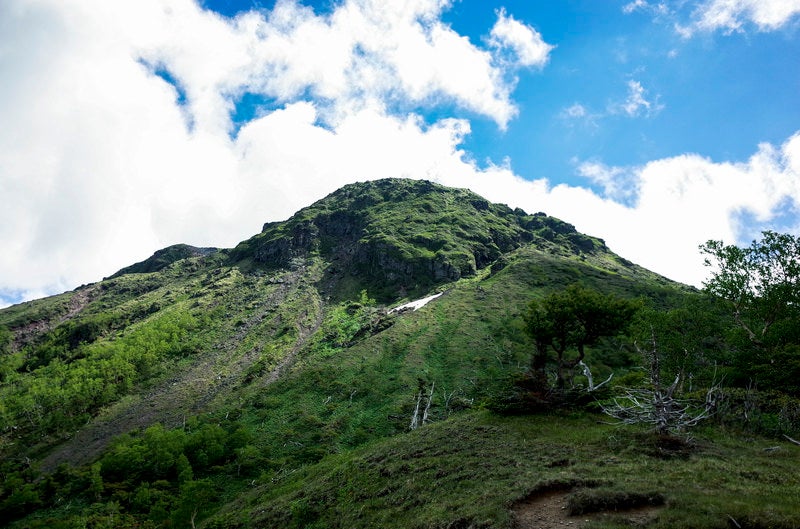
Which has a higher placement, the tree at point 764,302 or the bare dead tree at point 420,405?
the tree at point 764,302

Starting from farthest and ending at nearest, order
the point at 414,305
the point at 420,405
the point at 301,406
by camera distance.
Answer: the point at 414,305, the point at 301,406, the point at 420,405

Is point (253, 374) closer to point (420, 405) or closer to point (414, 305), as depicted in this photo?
point (420, 405)

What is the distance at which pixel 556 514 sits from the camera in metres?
15.9

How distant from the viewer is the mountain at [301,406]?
87.8ft

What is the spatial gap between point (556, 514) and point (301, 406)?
257 ft

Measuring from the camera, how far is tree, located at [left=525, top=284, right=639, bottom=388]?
118 ft

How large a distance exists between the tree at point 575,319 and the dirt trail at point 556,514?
18022 millimetres

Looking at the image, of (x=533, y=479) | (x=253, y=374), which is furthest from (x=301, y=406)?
(x=533, y=479)

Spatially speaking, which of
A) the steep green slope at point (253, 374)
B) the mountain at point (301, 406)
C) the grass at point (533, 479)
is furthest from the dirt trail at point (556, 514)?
the steep green slope at point (253, 374)

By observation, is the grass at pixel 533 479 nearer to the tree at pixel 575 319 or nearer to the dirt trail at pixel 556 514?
the dirt trail at pixel 556 514

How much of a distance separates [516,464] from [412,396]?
201 feet

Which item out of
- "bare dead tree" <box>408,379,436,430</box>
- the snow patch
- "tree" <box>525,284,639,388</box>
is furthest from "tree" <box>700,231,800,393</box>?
the snow patch

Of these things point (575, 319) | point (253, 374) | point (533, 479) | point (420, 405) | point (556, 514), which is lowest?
point (420, 405)

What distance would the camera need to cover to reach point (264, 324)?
15200 centimetres
